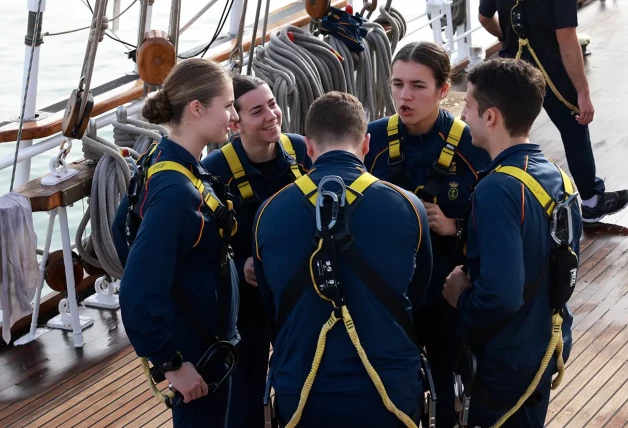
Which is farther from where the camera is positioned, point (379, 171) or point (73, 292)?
point (73, 292)

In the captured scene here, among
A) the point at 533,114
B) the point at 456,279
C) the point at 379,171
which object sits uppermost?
the point at 533,114

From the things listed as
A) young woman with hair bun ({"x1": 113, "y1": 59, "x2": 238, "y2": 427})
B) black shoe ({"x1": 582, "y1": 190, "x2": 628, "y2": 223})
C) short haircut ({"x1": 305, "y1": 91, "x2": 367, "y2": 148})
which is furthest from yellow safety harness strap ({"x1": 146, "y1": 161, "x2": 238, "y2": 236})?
black shoe ({"x1": 582, "y1": 190, "x2": 628, "y2": 223})

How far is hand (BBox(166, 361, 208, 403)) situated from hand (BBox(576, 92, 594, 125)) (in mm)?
3084

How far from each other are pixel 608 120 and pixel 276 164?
4.45 m

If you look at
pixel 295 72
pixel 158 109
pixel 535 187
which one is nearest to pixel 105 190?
pixel 295 72

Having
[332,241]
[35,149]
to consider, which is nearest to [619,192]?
[35,149]

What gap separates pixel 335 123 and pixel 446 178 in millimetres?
636

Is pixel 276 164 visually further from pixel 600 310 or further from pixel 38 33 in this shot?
pixel 600 310

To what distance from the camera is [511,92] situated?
97.5 inches

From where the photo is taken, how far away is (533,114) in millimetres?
2506

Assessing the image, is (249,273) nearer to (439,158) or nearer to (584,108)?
(439,158)

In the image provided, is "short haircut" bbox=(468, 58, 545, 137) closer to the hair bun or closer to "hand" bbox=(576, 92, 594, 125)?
the hair bun

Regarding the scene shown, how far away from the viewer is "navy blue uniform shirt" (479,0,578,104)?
4.80 meters

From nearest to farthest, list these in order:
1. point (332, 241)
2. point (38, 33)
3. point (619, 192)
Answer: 1. point (332, 241)
2. point (38, 33)
3. point (619, 192)
